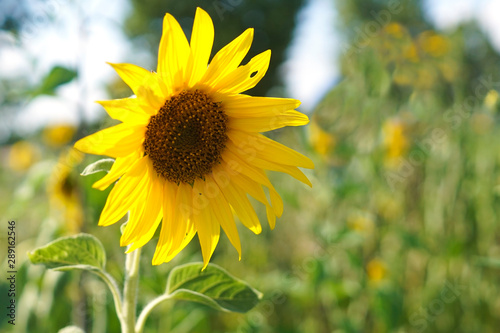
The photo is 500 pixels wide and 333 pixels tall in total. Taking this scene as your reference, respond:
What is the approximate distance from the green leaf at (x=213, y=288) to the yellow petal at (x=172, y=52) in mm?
349

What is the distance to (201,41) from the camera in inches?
29.5

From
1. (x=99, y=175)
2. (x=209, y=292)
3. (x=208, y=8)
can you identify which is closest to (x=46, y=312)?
(x=99, y=175)

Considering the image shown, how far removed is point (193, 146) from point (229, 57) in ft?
0.72

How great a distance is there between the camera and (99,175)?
4.08 feet

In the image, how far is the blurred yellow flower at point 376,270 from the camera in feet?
6.68

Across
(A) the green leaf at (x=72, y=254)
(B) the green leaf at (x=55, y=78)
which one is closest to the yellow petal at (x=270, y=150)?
(A) the green leaf at (x=72, y=254)

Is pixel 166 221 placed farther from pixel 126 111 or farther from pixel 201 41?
pixel 201 41

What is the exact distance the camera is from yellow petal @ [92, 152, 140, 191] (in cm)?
71

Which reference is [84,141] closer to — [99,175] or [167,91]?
[167,91]

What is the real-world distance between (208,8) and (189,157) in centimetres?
701

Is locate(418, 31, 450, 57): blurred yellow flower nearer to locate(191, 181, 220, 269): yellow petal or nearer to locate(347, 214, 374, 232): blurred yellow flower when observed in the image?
locate(347, 214, 374, 232): blurred yellow flower

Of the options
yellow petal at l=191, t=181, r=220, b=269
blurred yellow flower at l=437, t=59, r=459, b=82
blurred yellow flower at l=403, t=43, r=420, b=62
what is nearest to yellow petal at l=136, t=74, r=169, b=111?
yellow petal at l=191, t=181, r=220, b=269

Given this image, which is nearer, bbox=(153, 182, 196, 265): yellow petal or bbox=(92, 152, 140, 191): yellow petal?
bbox=(92, 152, 140, 191): yellow petal

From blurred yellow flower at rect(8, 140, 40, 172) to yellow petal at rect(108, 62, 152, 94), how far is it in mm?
3424
